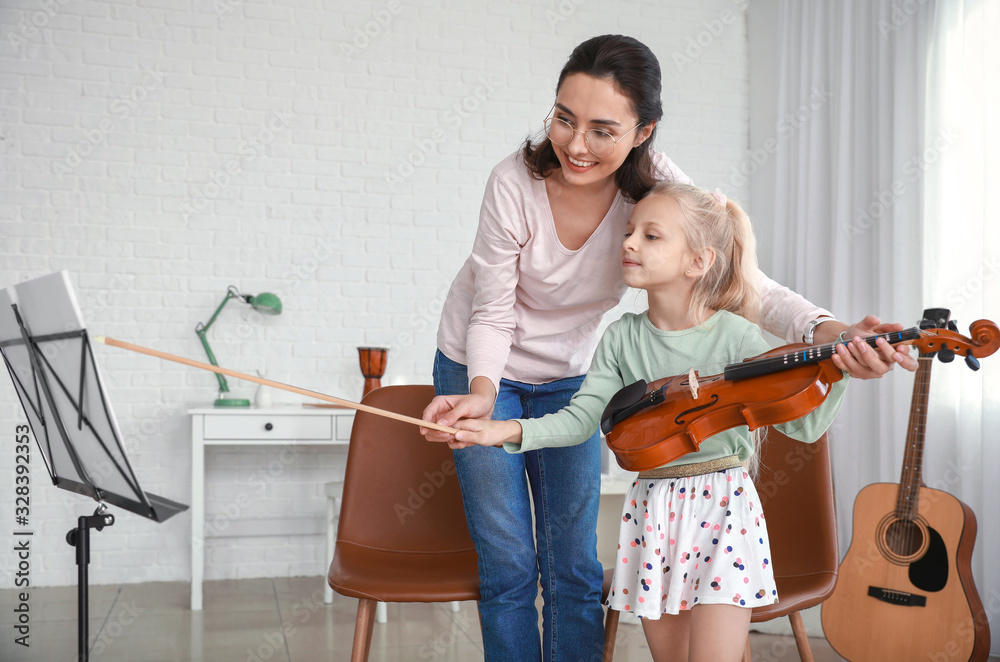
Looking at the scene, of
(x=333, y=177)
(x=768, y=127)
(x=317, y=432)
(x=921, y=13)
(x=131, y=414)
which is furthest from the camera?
(x=768, y=127)

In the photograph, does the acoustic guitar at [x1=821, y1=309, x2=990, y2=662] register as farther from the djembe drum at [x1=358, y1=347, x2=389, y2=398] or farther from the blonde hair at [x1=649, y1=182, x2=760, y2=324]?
the djembe drum at [x1=358, y1=347, x2=389, y2=398]

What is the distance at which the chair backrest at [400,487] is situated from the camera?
193 cm

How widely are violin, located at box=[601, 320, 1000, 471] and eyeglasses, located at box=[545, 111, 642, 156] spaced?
0.40 m

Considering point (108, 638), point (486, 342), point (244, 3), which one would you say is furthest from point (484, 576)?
point (244, 3)

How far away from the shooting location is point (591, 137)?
53.1 inches

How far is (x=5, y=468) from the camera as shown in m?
3.29

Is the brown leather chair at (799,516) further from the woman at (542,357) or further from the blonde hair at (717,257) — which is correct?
the blonde hair at (717,257)

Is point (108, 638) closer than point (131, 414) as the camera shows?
Yes

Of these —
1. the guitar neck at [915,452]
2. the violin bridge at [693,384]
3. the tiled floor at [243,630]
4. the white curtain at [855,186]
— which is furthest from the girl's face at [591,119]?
the white curtain at [855,186]

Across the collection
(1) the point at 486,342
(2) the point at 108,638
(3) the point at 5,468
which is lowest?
(2) the point at 108,638

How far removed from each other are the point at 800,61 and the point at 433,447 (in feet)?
9.06

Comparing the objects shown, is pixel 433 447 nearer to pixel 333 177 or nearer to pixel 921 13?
pixel 333 177

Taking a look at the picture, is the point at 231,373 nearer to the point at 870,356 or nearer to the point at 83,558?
the point at 83,558

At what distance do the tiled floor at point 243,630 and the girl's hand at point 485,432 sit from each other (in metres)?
1.42
